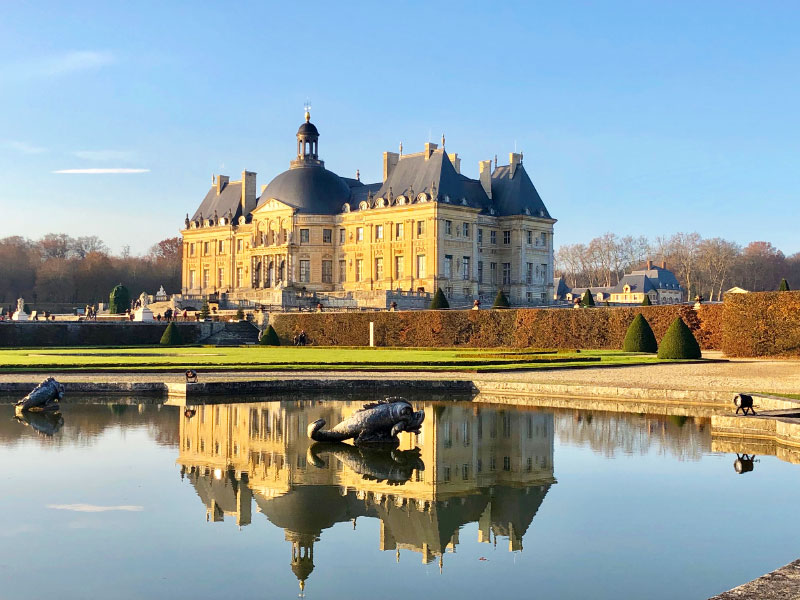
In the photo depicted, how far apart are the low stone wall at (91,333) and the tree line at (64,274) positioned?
34.7 meters

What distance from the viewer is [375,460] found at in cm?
1197

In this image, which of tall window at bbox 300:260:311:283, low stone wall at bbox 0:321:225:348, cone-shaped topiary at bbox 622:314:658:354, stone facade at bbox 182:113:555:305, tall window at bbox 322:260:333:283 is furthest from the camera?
tall window at bbox 322:260:333:283

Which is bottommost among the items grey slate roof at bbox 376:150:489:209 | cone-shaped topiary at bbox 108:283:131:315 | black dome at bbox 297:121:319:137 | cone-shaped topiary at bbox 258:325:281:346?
cone-shaped topiary at bbox 258:325:281:346

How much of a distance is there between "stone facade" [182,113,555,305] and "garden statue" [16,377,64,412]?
115ft

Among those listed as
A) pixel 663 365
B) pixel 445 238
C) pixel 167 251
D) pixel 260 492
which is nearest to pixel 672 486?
pixel 260 492

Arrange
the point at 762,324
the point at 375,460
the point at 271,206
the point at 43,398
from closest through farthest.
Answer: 1. the point at 375,460
2. the point at 43,398
3. the point at 762,324
4. the point at 271,206

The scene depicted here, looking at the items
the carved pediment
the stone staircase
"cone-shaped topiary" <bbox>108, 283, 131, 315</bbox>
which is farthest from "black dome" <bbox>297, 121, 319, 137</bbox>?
the stone staircase

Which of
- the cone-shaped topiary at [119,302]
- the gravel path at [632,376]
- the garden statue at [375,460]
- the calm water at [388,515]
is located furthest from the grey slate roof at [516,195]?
the garden statue at [375,460]

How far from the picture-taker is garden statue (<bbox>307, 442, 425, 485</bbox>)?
10.9 m

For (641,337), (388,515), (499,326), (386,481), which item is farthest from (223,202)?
(388,515)

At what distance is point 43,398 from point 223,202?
5486 centimetres

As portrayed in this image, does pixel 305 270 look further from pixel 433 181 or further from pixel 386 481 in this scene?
pixel 386 481

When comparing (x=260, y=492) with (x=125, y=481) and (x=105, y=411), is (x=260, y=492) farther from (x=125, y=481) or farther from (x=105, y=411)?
(x=105, y=411)

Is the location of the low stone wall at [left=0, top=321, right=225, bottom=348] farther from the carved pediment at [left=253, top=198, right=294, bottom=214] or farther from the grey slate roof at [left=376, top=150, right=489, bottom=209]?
the carved pediment at [left=253, top=198, right=294, bottom=214]
